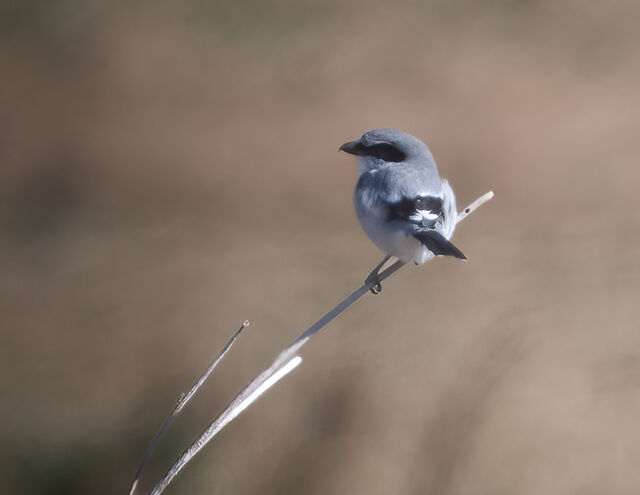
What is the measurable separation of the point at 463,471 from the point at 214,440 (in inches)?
32.7

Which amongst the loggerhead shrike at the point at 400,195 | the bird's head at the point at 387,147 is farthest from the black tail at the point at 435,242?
the bird's head at the point at 387,147

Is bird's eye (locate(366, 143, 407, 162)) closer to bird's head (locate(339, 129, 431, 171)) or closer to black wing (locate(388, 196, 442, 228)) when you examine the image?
bird's head (locate(339, 129, 431, 171))

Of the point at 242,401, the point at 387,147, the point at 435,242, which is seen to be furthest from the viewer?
the point at 387,147

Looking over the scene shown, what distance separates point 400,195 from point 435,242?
0.12 meters

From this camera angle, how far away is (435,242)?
1113 mm

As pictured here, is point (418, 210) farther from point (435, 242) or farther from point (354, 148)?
point (354, 148)

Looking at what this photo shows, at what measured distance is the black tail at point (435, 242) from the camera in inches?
42.5

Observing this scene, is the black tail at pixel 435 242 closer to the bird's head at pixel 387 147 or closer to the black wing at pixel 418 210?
the black wing at pixel 418 210

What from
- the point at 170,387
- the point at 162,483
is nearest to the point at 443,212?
the point at 162,483

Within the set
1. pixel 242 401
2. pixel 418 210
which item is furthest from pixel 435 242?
pixel 242 401

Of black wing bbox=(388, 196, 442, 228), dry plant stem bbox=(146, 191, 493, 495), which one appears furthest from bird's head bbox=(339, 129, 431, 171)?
dry plant stem bbox=(146, 191, 493, 495)

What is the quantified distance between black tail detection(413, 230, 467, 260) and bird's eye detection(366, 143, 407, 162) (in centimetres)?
17

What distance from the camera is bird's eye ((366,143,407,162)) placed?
1236 mm

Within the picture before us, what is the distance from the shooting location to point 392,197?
119 centimetres
